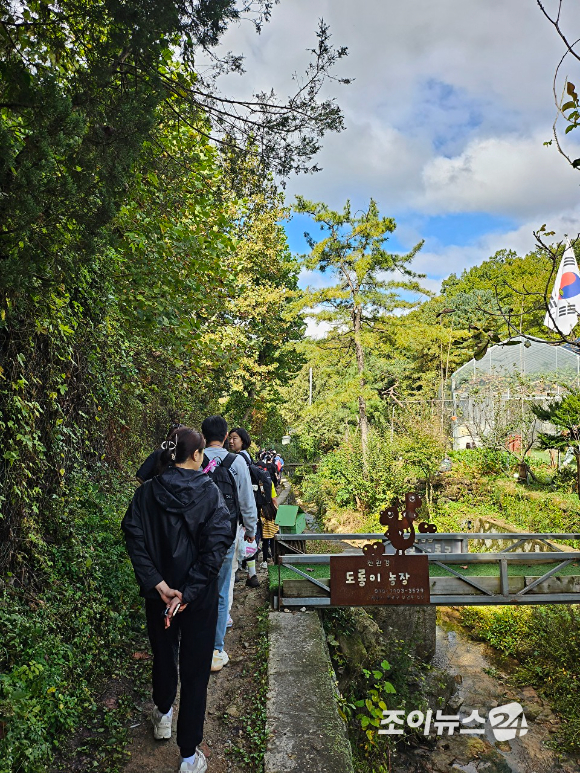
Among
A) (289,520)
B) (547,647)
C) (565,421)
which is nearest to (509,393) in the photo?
(565,421)

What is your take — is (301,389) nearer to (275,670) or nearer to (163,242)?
(163,242)

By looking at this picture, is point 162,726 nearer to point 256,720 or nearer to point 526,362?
point 256,720

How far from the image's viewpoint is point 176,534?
2.81 meters

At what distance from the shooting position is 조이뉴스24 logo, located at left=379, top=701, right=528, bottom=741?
5.92 metres

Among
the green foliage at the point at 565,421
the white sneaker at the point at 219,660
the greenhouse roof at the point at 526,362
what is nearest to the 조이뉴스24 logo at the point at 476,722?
the white sneaker at the point at 219,660

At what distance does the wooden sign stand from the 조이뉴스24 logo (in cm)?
135

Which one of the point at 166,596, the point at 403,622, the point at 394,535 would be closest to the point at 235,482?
the point at 166,596

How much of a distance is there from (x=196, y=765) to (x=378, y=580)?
115 inches

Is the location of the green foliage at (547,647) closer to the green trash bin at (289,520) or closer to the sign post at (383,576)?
the sign post at (383,576)

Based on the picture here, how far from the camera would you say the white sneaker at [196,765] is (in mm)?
2910

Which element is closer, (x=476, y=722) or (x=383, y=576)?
(x=383, y=576)

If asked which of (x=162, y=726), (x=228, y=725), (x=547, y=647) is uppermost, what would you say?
(x=162, y=726)

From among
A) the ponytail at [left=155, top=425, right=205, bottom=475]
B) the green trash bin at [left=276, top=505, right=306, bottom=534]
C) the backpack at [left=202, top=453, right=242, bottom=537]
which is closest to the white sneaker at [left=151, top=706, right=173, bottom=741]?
the backpack at [left=202, top=453, right=242, bottom=537]

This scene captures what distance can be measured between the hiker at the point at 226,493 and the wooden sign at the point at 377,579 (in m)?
1.50
